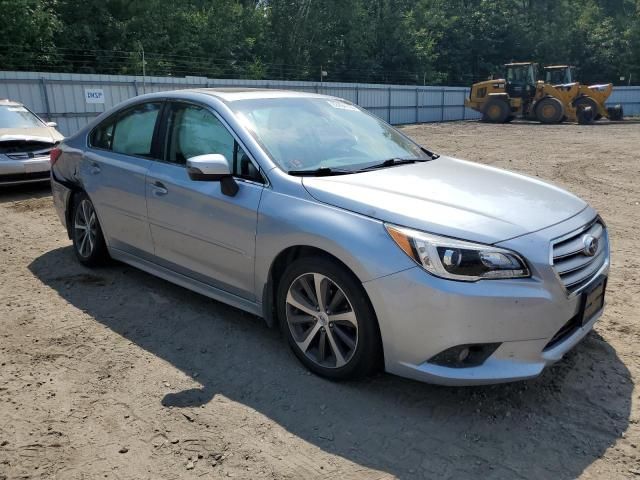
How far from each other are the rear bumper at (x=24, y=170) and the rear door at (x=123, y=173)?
14.0 ft

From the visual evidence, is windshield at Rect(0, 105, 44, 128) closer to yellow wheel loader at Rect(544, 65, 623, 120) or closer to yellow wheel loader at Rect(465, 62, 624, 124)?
yellow wheel loader at Rect(465, 62, 624, 124)

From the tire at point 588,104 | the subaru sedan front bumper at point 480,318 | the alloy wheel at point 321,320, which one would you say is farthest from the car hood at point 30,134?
the tire at point 588,104

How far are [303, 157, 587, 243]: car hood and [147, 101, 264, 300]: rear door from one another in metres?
0.51

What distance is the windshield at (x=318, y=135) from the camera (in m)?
3.53

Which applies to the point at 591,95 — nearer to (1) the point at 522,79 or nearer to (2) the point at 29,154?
(1) the point at 522,79

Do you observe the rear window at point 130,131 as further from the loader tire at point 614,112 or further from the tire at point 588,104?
the loader tire at point 614,112

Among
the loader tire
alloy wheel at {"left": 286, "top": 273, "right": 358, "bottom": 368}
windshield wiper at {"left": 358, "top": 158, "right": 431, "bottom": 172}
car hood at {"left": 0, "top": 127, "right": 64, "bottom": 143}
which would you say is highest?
windshield wiper at {"left": 358, "top": 158, "right": 431, "bottom": 172}

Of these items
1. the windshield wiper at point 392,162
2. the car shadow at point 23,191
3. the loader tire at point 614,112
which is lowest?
the loader tire at point 614,112

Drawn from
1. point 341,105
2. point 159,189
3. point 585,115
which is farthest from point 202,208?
point 585,115

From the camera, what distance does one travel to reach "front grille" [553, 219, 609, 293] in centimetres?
276

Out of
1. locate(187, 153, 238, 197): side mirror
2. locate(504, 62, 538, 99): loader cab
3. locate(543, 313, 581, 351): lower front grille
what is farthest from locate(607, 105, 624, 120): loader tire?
locate(187, 153, 238, 197): side mirror

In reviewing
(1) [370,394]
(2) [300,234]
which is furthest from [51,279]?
(1) [370,394]

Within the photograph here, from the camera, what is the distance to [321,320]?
3123 millimetres

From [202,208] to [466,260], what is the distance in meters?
1.81
